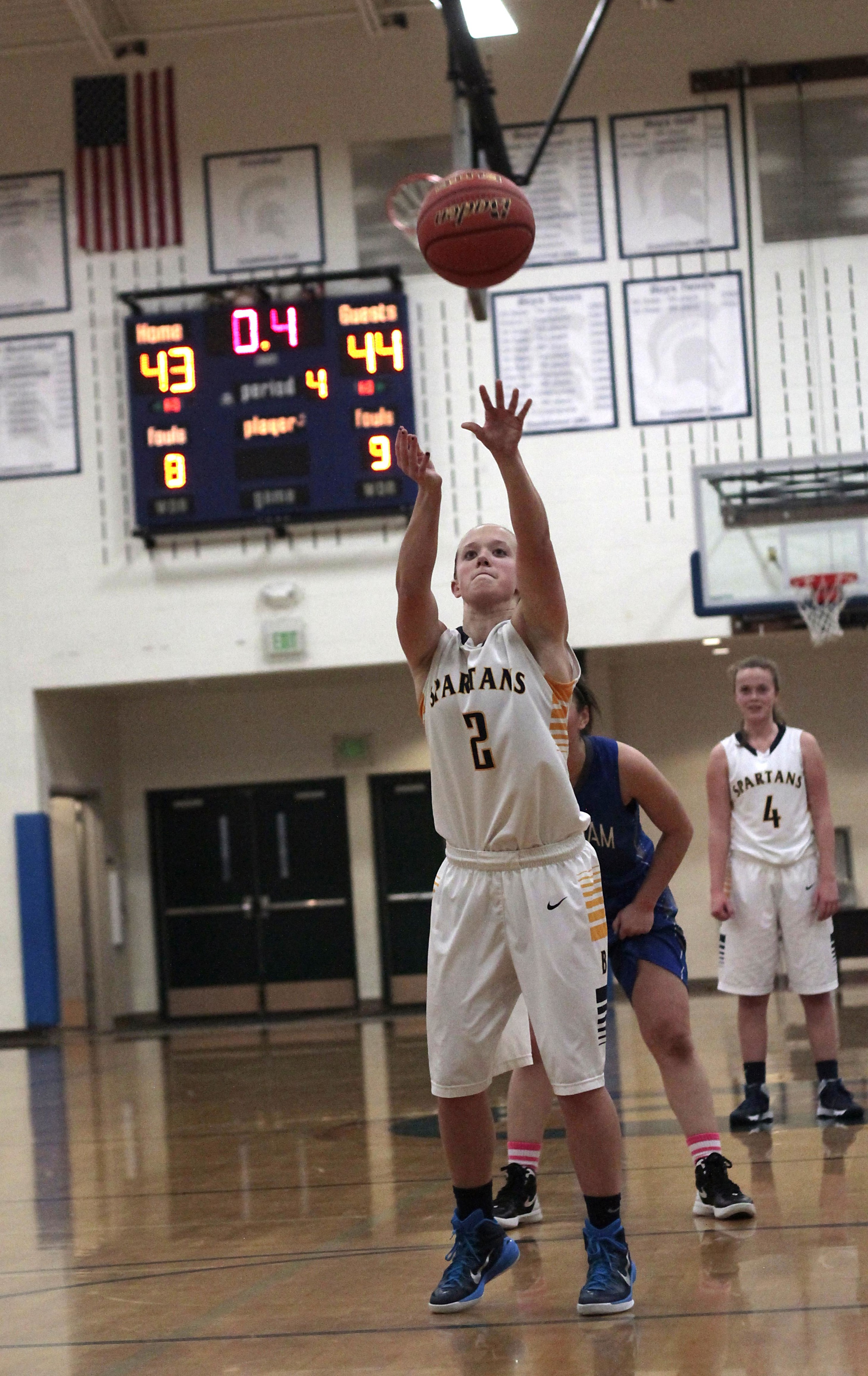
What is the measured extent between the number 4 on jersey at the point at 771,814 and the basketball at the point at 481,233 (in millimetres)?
2410

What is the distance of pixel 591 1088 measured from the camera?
3234 millimetres

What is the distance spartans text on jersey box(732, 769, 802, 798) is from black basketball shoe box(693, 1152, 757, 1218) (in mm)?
1962

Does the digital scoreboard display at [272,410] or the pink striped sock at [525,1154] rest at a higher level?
the digital scoreboard display at [272,410]

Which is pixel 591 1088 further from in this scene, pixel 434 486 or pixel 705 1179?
pixel 434 486

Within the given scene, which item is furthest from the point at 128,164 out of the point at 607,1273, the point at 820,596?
the point at 607,1273

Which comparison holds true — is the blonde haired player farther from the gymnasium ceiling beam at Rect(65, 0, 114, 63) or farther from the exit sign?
the gymnasium ceiling beam at Rect(65, 0, 114, 63)

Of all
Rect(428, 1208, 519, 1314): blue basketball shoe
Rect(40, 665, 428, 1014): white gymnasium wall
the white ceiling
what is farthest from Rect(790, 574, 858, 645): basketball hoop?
Rect(428, 1208, 519, 1314): blue basketball shoe

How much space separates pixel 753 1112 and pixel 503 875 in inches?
102

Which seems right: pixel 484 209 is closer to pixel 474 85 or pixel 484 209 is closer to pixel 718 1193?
pixel 474 85

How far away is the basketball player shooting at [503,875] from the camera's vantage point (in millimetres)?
3242

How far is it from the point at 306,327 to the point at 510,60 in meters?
2.91

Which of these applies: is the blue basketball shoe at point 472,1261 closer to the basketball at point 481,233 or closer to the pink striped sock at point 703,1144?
the pink striped sock at point 703,1144

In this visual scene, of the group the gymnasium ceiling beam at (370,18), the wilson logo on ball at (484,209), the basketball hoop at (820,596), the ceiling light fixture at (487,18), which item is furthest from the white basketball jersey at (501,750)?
the gymnasium ceiling beam at (370,18)

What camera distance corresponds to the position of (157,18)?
13.0 m
